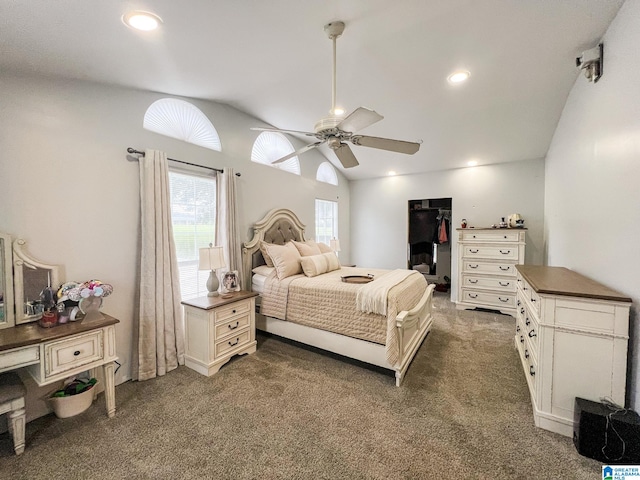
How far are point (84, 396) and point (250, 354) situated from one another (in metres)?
1.40

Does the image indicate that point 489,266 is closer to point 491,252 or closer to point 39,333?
point 491,252

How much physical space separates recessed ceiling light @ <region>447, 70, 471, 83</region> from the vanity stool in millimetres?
4143

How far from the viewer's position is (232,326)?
2783 millimetres

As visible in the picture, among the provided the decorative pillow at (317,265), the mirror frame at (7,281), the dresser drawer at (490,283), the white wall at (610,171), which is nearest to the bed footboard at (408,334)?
the decorative pillow at (317,265)

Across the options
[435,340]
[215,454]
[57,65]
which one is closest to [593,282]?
[435,340]

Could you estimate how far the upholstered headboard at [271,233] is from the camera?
3.60 metres

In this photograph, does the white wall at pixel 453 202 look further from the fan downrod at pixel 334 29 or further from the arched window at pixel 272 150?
the fan downrod at pixel 334 29

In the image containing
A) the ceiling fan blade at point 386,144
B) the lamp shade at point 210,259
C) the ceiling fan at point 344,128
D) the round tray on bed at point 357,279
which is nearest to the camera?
the ceiling fan at point 344,128

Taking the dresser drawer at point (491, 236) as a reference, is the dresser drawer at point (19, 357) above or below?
below

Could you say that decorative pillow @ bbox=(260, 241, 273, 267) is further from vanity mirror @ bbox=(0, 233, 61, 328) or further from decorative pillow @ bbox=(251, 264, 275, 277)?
vanity mirror @ bbox=(0, 233, 61, 328)

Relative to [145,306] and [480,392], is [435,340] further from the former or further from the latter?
[145,306]

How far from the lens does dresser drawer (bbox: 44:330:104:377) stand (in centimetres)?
173

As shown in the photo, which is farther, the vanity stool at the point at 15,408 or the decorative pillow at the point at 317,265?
the decorative pillow at the point at 317,265

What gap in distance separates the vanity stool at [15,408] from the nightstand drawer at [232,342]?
128cm
